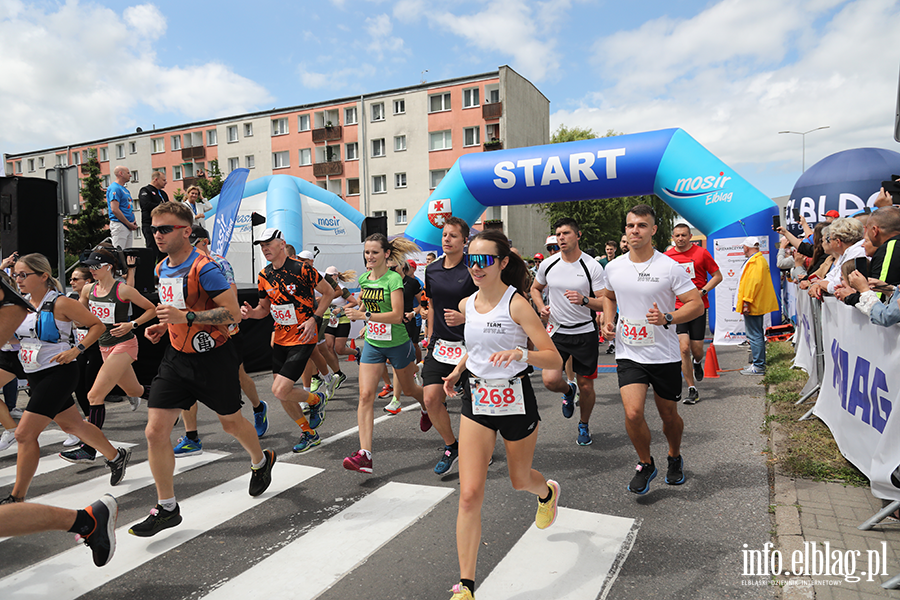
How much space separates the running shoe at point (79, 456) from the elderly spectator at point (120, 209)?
6.26 meters

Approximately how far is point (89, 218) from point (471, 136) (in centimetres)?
2725

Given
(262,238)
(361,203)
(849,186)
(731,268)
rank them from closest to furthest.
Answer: (262,238)
(731,268)
(849,186)
(361,203)

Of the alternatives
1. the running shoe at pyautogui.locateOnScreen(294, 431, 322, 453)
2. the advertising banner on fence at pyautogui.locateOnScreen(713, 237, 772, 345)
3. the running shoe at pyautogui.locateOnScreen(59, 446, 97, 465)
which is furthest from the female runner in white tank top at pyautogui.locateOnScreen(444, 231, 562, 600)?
the advertising banner on fence at pyautogui.locateOnScreen(713, 237, 772, 345)

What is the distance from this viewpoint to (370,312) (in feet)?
18.7

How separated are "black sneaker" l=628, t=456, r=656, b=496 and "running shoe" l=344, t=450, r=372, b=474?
2.10m

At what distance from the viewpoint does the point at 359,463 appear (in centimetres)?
485

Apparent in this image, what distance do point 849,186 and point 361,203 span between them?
33851 millimetres

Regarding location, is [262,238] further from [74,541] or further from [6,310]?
[74,541]

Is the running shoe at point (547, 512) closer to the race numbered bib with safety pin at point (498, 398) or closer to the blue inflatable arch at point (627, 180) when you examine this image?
the race numbered bib with safety pin at point (498, 398)

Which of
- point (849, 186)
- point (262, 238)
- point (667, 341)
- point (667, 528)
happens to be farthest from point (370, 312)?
point (849, 186)

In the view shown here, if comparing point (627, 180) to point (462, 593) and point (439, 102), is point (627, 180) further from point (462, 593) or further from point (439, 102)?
point (439, 102)

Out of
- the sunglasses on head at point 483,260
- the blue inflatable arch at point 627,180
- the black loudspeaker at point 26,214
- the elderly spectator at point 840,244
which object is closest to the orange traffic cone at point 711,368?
the blue inflatable arch at point 627,180

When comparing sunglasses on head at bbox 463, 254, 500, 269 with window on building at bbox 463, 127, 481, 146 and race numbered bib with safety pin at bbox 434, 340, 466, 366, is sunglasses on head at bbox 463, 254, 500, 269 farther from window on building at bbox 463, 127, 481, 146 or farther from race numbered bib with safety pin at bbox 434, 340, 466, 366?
window on building at bbox 463, 127, 481, 146

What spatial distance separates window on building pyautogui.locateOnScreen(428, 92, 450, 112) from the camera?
42.2 metres
